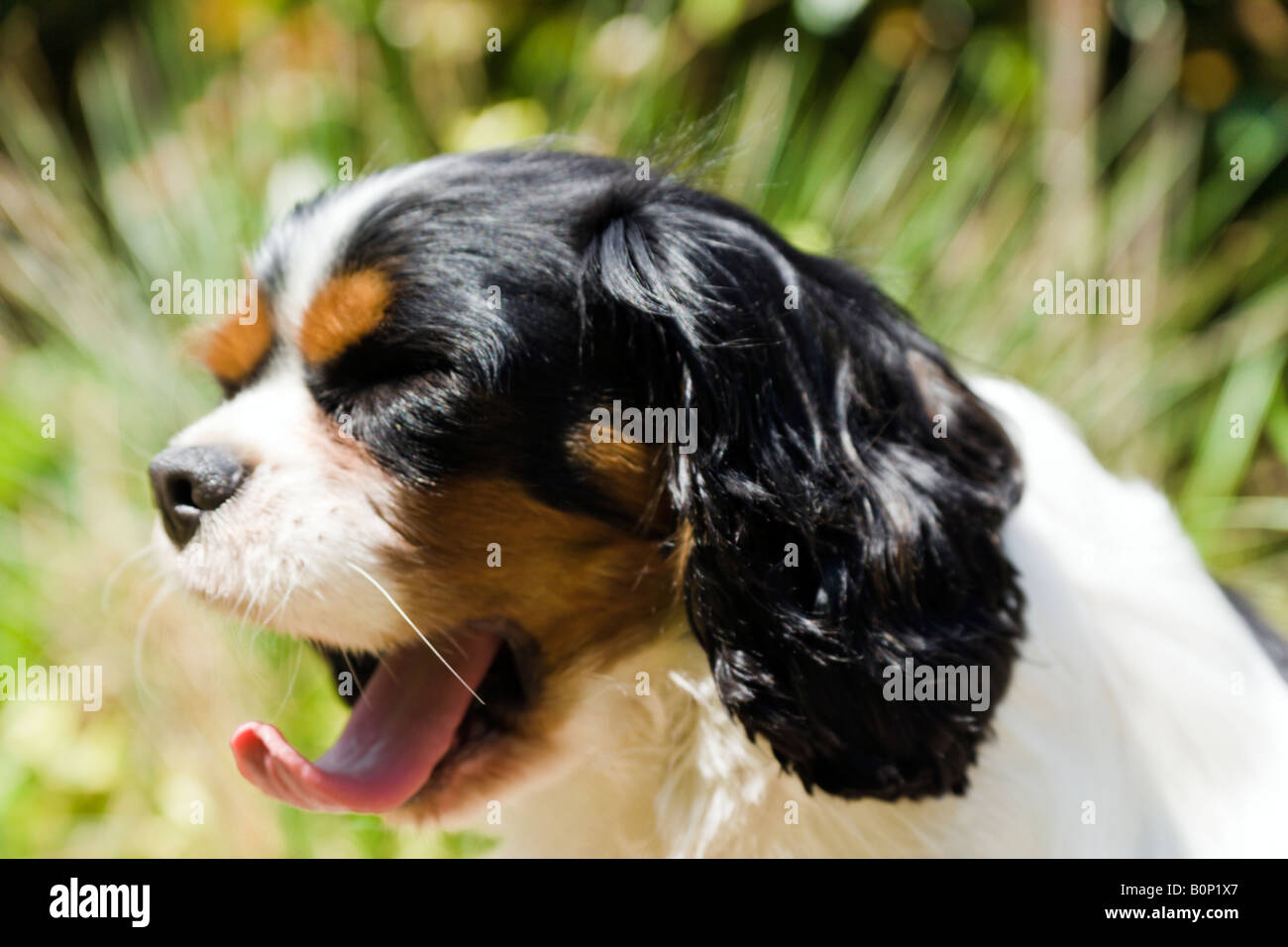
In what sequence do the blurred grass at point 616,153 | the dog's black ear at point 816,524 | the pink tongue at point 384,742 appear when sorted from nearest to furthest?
the dog's black ear at point 816,524 → the pink tongue at point 384,742 → the blurred grass at point 616,153

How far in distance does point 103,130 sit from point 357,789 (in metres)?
5.18

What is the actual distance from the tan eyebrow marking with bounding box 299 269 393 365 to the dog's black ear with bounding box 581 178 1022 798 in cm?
38

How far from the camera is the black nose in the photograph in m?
2.41

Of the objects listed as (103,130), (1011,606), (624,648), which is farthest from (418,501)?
(103,130)

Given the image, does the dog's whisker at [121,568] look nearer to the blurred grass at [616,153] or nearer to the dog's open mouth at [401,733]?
the blurred grass at [616,153]

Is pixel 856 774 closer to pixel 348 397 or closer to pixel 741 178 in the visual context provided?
pixel 348 397

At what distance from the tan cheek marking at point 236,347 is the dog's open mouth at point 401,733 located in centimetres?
66

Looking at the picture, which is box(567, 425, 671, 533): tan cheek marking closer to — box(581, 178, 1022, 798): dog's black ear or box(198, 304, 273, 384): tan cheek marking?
box(581, 178, 1022, 798): dog's black ear

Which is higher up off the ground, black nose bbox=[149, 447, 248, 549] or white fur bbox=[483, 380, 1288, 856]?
black nose bbox=[149, 447, 248, 549]

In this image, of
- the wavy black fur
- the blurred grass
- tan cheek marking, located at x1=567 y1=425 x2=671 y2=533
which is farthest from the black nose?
the blurred grass

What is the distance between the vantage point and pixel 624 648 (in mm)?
2516

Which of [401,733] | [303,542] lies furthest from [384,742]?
[303,542]

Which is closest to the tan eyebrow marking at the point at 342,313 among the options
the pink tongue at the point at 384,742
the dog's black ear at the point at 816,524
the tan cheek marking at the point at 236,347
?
Answer: the tan cheek marking at the point at 236,347

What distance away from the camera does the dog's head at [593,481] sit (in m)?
2.31
